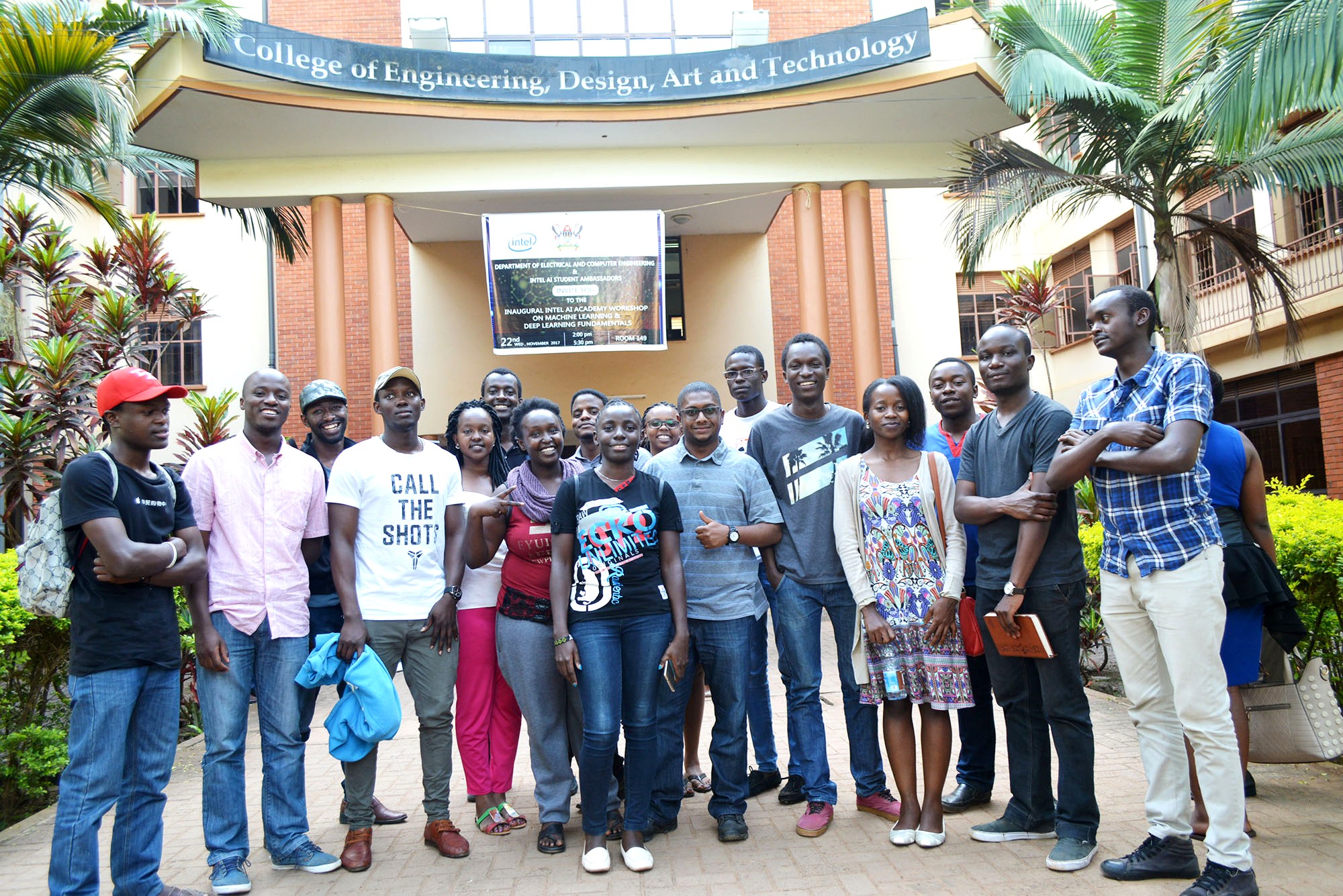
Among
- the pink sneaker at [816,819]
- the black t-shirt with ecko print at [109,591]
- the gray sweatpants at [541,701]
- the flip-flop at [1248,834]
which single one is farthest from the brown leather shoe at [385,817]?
the flip-flop at [1248,834]

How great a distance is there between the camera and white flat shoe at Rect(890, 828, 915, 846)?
14.2 ft

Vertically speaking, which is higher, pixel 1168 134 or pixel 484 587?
pixel 1168 134

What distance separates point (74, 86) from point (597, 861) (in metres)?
8.61

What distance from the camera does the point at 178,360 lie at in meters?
16.9

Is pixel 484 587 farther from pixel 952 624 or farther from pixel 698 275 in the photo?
pixel 698 275

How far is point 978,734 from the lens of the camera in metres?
4.83

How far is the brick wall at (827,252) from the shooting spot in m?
16.4

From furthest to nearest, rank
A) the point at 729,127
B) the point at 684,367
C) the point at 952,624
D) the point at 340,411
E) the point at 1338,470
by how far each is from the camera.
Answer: the point at 684,367
the point at 1338,470
the point at 729,127
the point at 340,411
the point at 952,624

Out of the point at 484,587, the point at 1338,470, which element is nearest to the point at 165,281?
the point at 484,587

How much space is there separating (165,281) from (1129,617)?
911cm

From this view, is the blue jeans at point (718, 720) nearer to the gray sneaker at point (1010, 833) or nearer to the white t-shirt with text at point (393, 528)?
the gray sneaker at point (1010, 833)

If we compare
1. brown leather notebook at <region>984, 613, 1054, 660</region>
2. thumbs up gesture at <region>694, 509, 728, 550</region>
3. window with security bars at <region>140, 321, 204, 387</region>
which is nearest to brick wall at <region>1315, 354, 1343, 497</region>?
brown leather notebook at <region>984, 613, 1054, 660</region>

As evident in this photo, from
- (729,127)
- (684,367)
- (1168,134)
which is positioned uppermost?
(729,127)

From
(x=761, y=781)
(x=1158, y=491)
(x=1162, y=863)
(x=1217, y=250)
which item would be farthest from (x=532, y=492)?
(x=1217, y=250)
